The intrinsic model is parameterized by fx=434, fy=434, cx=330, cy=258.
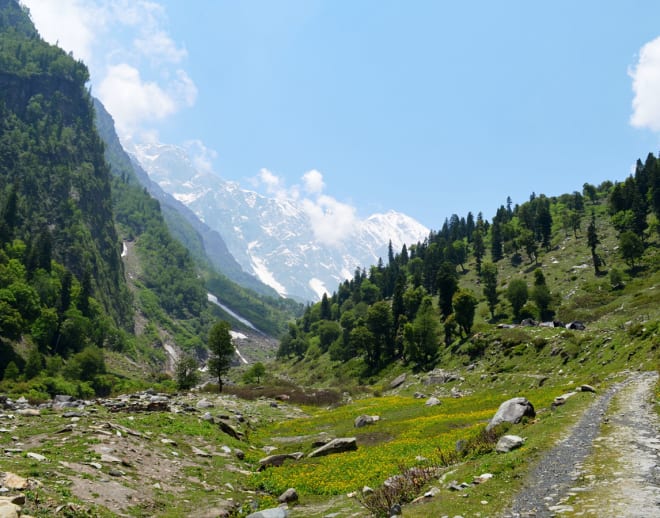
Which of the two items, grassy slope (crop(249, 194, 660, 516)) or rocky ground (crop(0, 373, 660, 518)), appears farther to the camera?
grassy slope (crop(249, 194, 660, 516))

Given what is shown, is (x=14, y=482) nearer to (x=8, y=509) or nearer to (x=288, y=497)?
(x=8, y=509)

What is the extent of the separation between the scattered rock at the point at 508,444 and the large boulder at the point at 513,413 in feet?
16.4

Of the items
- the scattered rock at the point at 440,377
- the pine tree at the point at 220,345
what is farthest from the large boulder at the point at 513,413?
the pine tree at the point at 220,345

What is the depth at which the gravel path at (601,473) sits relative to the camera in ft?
38.4

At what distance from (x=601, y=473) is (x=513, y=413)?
12475 millimetres

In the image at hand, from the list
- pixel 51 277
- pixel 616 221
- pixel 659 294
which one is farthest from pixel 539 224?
pixel 51 277

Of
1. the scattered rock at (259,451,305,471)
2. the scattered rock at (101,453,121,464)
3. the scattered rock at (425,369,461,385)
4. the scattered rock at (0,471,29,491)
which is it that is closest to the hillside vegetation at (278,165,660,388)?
the scattered rock at (425,369,461,385)

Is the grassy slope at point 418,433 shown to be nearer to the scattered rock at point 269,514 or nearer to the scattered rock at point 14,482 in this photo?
the scattered rock at point 14,482

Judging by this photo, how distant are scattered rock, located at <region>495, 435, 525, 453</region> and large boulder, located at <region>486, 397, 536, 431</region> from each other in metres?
5.00

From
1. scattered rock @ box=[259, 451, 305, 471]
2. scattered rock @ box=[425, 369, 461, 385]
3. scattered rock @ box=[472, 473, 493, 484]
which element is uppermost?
scattered rock @ box=[472, 473, 493, 484]

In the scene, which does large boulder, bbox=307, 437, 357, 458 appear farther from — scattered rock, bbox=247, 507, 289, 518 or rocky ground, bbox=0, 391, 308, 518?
scattered rock, bbox=247, 507, 289, 518

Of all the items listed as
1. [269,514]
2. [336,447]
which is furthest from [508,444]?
[336,447]

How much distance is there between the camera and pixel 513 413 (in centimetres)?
2672

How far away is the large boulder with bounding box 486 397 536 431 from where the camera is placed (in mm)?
26047
